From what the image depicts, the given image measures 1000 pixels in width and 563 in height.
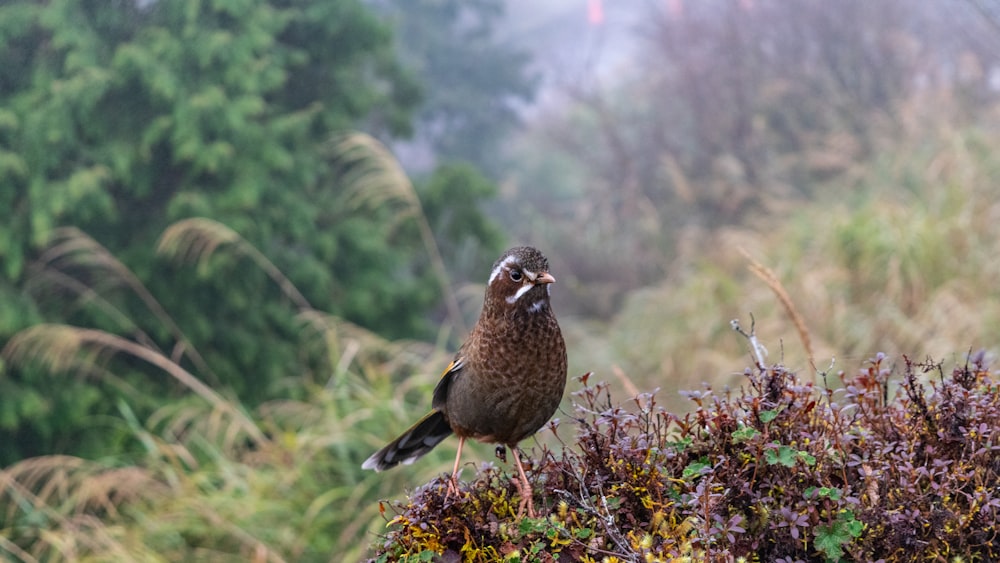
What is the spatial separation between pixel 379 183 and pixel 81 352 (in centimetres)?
217

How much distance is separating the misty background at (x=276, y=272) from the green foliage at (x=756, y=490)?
3.88ft

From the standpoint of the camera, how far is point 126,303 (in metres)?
6.20

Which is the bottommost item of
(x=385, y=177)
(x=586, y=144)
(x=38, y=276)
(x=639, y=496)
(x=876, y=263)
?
(x=639, y=496)

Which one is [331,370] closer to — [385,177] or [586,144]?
[385,177]

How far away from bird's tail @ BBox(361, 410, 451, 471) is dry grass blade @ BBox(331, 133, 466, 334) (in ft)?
10.7

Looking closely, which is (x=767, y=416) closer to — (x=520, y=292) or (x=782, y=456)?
(x=782, y=456)

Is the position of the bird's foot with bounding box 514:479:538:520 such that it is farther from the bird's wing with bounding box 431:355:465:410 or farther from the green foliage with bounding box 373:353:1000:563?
the bird's wing with bounding box 431:355:465:410

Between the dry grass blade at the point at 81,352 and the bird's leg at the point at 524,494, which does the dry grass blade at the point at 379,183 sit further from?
the bird's leg at the point at 524,494

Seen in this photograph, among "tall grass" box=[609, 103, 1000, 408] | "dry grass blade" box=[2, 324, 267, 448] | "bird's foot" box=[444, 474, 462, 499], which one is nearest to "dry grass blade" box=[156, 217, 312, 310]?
"dry grass blade" box=[2, 324, 267, 448]

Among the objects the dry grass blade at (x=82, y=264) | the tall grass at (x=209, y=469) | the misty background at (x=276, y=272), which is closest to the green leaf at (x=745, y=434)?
the misty background at (x=276, y=272)

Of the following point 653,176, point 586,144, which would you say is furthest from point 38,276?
point 586,144

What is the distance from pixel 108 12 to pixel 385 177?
2.18m

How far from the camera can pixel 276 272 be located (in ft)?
19.0

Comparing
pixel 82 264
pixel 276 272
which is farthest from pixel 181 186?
pixel 276 272
